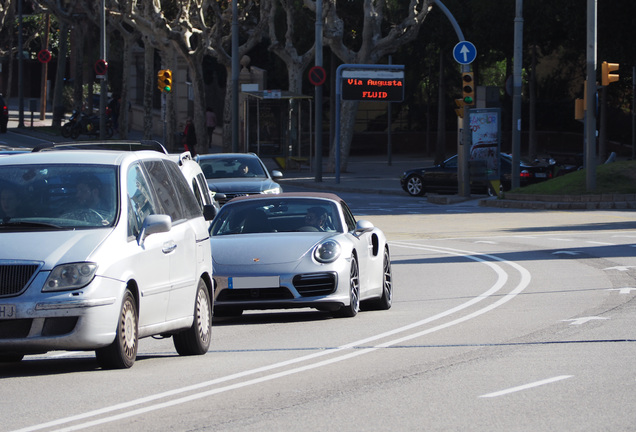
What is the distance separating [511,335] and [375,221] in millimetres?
17926

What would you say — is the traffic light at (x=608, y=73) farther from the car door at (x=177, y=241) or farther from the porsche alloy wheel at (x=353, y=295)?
the car door at (x=177, y=241)

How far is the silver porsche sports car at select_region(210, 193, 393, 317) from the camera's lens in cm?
1222

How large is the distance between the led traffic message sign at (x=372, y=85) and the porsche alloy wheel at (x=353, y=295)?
31724 mm

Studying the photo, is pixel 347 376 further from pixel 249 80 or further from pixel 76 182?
pixel 249 80

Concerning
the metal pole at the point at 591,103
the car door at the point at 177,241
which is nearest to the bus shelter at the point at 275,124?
the metal pole at the point at 591,103

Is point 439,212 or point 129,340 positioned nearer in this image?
point 129,340

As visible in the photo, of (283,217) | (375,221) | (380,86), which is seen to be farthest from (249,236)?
(380,86)

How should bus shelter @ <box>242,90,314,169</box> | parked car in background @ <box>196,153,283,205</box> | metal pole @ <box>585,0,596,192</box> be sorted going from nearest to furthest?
parked car in background @ <box>196,153,283,205</box>
metal pole @ <box>585,0,596,192</box>
bus shelter @ <box>242,90,314,169</box>

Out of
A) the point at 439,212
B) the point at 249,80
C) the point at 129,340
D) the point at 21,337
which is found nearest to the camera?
the point at 21,337

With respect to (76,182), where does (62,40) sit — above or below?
above

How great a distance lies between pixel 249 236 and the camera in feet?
42.5

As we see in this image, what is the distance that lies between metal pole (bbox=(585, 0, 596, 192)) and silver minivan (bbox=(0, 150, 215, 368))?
2289 centimetres

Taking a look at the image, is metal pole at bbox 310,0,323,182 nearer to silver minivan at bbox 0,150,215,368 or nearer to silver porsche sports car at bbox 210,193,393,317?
silver porsche sports car at bbox 210,193,393,317

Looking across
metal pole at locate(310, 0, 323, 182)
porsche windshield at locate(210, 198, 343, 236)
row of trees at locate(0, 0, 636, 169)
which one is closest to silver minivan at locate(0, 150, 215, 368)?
porsche windshield at locate(210, 198, 343, 236)
